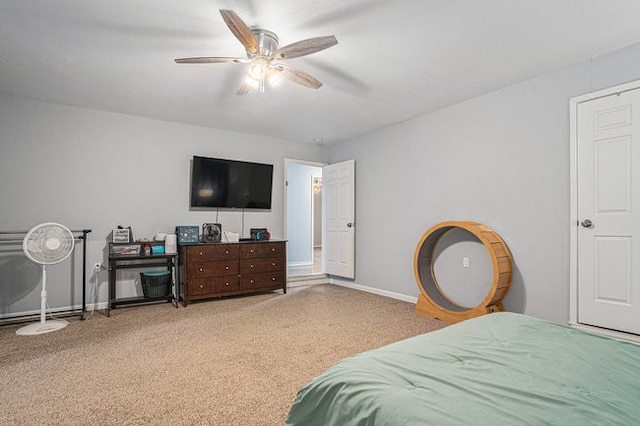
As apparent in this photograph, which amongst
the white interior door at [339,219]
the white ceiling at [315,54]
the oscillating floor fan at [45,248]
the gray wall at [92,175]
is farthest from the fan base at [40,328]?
the white interior door at [339,219]

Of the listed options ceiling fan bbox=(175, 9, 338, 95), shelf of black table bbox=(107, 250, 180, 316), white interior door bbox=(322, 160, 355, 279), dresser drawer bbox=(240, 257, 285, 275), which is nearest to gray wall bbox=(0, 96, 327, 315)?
shelf of black table bbox=(107, 250, 180, 316)

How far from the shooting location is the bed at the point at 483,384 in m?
0.86

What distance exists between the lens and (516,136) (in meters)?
3.41

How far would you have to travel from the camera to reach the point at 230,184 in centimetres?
500

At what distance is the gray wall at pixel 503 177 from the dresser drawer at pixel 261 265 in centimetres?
146

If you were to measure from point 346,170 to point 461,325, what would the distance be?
13.7 feet

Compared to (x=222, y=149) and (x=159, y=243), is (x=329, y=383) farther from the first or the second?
(x=222, y=149)

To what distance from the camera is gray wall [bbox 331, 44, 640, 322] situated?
306 cm

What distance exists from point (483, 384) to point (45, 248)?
401cm

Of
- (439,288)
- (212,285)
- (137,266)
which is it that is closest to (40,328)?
(137,266)

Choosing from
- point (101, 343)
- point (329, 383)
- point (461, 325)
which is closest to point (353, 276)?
point (101, 343)

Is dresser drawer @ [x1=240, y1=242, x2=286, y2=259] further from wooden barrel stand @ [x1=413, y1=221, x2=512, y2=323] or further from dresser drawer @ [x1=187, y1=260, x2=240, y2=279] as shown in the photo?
wooden barrel stand @ [x1=413, y1=221, x2=512, y2=323]

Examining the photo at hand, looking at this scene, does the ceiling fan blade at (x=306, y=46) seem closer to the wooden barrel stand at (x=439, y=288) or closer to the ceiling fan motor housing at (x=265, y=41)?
the ceiling fan motor housing at (x=265, y=41)

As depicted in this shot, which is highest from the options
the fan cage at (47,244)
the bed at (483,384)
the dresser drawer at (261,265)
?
the fan cage at (47,244)
